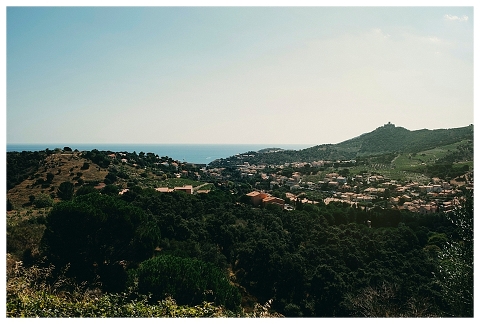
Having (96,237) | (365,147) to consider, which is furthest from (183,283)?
(365,147)

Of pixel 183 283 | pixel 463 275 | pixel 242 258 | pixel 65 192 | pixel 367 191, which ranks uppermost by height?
pixel 65 192

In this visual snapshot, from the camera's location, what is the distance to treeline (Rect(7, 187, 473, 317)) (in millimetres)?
9461

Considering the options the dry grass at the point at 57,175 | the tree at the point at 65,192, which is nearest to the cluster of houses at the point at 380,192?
the dry grass at the point at 57,175

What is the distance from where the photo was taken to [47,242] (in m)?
10.5

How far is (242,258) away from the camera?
14336mm

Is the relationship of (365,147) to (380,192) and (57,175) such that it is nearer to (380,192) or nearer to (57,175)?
(380,192)

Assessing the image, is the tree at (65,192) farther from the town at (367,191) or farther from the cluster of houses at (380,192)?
the cluster of houses at (380,192)

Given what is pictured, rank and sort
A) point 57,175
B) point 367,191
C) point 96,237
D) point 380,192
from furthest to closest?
point 367,191 < point 380,192 < point 57,175 < point 96,237

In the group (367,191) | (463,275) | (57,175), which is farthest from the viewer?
(367,191)

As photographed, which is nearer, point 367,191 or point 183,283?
point 183,283

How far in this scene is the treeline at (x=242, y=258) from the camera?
31.0 ft

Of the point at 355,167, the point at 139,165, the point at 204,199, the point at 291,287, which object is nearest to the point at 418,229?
the point at 291,287

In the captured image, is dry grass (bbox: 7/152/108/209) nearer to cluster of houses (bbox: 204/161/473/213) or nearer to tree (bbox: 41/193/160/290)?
tree (bbox: 41/193/160/290)

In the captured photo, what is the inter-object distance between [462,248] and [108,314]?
9.43 metres
